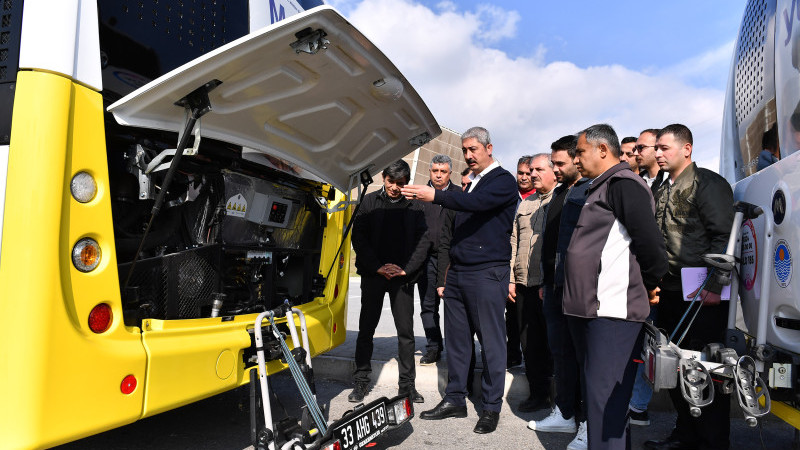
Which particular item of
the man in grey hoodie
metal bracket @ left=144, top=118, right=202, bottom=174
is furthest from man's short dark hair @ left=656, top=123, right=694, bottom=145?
metal bracket @ left=144, top=118, right=202, bottom=174

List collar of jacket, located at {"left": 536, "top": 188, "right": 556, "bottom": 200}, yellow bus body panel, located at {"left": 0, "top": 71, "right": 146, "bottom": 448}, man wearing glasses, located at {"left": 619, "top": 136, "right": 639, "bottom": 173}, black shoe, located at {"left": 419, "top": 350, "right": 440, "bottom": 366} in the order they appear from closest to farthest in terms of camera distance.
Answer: yellow bus body panel, located at {"left": 0, "top": 71, "right": 146, "bottom": 448}
man wearing glasses, located at {"left": 619, "top": 136, "right": 639, "bottom": 173}
collar of jacket, located at {"left": 536, "top": 188, "right": 556, "bottom": 200}
black shoe, located at {"left": 419, "top": 350, "right": 440, "bottom": 366}

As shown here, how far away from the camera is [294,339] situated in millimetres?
2947

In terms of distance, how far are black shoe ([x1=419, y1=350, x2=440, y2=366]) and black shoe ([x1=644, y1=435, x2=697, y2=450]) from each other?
217cm

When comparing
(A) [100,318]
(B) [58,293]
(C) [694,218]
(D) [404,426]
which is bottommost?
(D) [404,426]

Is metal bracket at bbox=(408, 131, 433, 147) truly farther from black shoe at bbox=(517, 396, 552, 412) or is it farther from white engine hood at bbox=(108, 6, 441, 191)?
black shoe at bbox=(517, 396, 552, 412)

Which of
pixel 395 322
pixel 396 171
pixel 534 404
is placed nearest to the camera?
pixel 534 404

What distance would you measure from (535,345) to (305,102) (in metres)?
2.61


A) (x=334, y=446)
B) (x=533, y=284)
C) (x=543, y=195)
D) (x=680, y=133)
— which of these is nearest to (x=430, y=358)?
(x=533, y=284)

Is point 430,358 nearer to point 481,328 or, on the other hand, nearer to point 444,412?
point 444,412

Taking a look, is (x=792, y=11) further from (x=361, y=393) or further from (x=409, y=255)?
(x=361, y=393)

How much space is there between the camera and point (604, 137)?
2846 millimetres

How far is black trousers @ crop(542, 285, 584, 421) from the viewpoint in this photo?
145 inches

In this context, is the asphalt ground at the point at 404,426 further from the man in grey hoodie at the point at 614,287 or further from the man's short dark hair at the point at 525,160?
the man's short dark hair at the point at 525,160

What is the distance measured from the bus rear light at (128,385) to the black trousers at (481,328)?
2.26 metres
